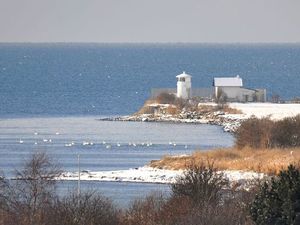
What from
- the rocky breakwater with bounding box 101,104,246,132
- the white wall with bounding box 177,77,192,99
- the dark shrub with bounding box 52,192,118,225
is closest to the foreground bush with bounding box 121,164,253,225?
the dark shrub with bounding box 52,192,118,225

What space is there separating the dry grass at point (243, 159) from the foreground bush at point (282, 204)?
18.8 meters

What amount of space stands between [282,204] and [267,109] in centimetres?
5002

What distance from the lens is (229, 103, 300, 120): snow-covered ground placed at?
66688 mm

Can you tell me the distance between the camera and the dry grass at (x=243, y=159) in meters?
42.6

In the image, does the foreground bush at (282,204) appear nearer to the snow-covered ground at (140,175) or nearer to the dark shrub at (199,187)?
the dark shrub at (199,187)

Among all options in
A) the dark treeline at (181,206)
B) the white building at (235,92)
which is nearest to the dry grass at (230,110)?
the white building at (235,92)

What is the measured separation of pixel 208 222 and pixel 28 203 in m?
4.90

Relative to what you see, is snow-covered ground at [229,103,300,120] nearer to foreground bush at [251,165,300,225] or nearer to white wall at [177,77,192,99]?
white wall at [177,77,192,99]

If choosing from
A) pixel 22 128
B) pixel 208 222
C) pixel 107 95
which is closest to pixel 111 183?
pixel 208 222

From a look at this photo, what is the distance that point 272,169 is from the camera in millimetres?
41125

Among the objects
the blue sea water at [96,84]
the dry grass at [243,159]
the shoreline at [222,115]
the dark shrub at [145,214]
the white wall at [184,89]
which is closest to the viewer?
the dark shrub at [145,214]

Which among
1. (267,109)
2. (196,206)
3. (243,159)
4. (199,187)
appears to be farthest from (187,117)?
(196,206)

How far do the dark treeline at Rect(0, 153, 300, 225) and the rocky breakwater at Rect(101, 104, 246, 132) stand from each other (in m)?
40.4

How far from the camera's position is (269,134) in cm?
5191
